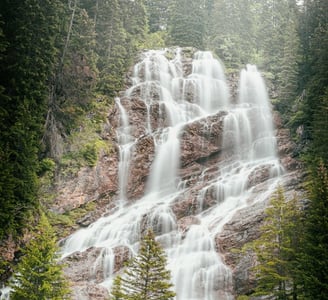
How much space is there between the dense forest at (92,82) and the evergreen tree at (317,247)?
0.04 m

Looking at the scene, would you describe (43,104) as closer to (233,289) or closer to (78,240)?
(78,240)

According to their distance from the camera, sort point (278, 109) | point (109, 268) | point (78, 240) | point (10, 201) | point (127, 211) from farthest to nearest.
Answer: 1. point (278, 109)
2. point (127, 211)
3. point (78, 240)
4. point (109, 268)
5. point (10, 201)

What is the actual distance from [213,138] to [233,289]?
51.9 ft

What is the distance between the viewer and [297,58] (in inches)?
1444

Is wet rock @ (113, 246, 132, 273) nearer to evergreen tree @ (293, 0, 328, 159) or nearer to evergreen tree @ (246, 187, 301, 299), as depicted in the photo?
evergreen tree @ (246, 187, 301, 299)

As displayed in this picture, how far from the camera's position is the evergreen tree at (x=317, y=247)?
14.0 metres

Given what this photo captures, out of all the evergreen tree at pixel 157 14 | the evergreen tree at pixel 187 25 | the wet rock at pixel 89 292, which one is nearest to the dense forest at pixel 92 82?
the evergreen tree at pixel 187 25

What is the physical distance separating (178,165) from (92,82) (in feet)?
32.0

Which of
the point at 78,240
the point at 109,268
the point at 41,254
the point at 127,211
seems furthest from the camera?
the point at 127,211

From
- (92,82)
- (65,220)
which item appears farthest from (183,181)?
(92,82)

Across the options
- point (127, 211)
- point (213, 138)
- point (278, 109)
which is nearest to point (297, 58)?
point (278, 109)

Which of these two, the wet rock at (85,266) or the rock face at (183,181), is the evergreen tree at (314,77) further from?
the wet rock at (85,266)

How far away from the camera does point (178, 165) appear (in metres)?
32.7

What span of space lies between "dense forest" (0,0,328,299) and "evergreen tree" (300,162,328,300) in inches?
1.5
